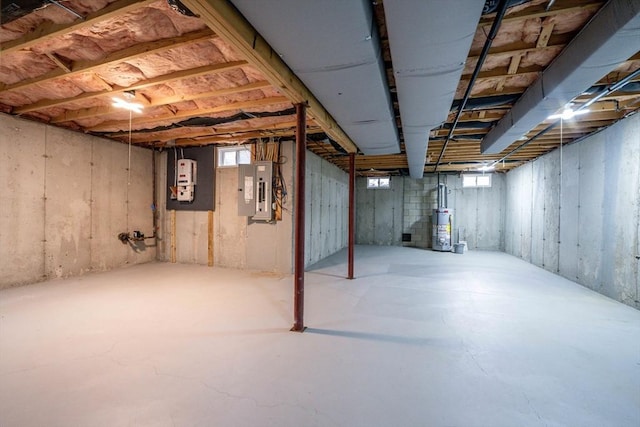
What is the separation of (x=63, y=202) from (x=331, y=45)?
5.14 metres

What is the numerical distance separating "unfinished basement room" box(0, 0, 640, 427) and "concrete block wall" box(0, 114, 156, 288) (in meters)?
0.03

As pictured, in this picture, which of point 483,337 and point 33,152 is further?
point 33,152

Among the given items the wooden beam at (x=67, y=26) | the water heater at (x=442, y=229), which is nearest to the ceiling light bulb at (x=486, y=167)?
the water heater at (x=442, y=229)

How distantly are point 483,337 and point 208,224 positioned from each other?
16.5 ft

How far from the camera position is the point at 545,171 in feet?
19.2

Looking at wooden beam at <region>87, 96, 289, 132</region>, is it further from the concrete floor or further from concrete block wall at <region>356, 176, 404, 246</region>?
concrete block wall at <region>356, 176, 404, 246</region>

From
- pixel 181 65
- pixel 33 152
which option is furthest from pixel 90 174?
pixel 181 65

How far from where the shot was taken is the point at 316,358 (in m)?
2.19

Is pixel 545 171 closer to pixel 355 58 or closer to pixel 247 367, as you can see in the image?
pixel 355 58

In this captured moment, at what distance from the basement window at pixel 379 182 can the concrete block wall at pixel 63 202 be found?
679 cm

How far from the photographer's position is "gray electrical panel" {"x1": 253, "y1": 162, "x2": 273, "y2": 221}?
196 inches

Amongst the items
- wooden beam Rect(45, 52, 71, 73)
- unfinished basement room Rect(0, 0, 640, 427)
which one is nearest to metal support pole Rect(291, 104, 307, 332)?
unfinished basement room Rect(0, 0, 640, 427)

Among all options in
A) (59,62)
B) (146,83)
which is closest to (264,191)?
(146,83)

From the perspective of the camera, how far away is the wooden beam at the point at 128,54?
217cm
